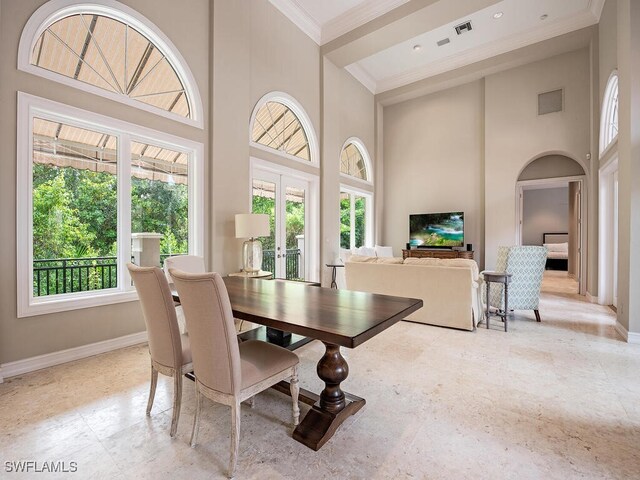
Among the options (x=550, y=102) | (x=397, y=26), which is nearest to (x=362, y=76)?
(x=397, y=26)

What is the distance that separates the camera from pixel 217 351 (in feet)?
4.66

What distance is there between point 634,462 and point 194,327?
7.61 ft

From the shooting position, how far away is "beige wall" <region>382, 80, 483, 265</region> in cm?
682

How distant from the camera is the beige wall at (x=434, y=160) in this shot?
22.4 ft

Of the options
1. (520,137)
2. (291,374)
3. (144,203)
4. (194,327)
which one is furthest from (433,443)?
(520,137)

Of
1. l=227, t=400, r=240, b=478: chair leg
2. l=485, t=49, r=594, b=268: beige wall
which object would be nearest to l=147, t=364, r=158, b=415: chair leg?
l=227, t=400, r=240, b=478: chair leg

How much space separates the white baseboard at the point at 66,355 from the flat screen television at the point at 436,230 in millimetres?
5992

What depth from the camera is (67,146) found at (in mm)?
2871

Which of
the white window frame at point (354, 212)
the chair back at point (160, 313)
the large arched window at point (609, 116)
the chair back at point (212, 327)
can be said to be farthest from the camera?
the white window frame at point (354, 212)

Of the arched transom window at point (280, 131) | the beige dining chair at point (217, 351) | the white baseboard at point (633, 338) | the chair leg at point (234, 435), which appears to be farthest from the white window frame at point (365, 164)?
the chair leg at point (234, 435)

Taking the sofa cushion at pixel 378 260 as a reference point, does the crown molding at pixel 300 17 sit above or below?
above

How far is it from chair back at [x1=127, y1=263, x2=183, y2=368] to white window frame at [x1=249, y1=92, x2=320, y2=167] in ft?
10.6

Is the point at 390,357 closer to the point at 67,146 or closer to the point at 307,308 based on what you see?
the point at 307,308

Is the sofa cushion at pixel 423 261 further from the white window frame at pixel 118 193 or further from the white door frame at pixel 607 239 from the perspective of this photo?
the white door frame at pixel 607 239
